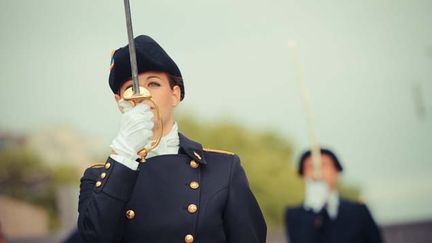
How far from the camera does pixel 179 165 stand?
285 cm

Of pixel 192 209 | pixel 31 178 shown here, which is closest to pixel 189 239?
pixel 192 209

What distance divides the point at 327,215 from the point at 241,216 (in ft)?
12.5

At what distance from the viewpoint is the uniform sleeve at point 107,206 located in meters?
2.55

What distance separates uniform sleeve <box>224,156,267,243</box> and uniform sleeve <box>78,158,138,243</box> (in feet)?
1.27

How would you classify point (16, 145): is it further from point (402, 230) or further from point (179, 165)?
point (179, 165)

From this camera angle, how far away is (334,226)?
253 inches

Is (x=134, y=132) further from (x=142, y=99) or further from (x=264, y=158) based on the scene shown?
(x=264, y=158)

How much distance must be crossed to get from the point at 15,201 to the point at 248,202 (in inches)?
961

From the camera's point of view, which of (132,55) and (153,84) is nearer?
(132,55)

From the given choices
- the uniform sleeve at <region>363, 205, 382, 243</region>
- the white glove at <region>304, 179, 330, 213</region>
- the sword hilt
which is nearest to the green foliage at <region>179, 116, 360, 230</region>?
the white glove at <region>304, 179, 330, 213</region>

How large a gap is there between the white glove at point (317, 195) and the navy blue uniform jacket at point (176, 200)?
12.1 ft

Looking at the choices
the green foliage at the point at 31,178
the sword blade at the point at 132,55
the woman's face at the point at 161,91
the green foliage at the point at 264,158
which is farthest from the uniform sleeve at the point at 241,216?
the green foliage at the point at 264,158

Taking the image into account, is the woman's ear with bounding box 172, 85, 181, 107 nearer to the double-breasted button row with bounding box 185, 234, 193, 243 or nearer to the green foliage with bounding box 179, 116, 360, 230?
the double-breasted button row with bounding box 185, 234, 193, 243

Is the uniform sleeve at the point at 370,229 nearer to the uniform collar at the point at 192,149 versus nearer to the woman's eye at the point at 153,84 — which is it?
the uniform collar at the point at 192,149
